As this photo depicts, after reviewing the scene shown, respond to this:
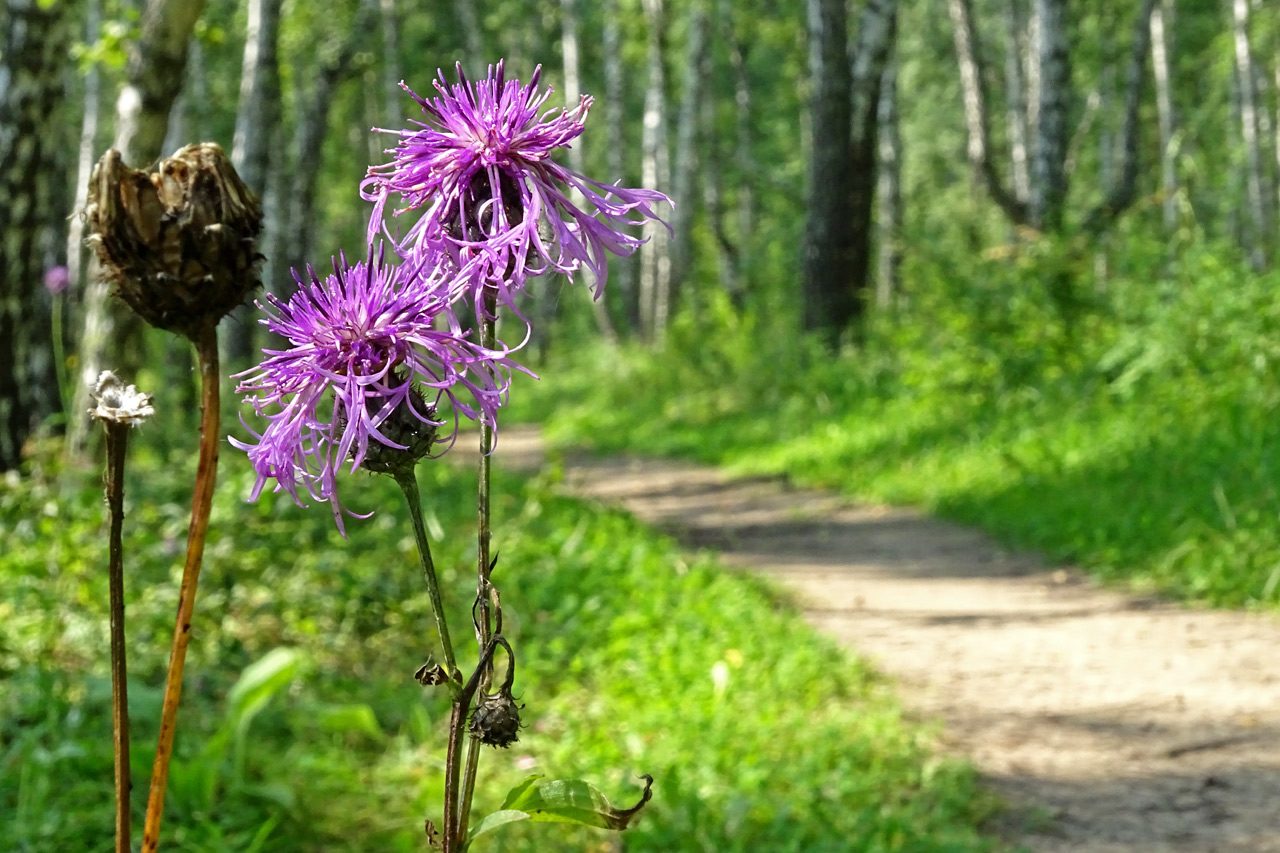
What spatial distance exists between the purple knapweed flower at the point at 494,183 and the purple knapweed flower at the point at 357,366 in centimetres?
7

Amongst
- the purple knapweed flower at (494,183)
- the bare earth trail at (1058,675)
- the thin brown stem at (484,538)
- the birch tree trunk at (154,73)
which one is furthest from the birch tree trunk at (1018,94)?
the thin brown stem at (484,538)

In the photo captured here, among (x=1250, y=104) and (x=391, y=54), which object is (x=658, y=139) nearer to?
(x=391, y=54)

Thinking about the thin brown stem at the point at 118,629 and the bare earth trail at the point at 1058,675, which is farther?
the bare earth trail at the point at 1058,675

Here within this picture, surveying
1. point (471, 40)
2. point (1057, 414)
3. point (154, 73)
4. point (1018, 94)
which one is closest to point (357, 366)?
point (154, 73)

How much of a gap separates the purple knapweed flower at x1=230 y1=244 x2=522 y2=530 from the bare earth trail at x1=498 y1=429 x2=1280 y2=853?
2.71m

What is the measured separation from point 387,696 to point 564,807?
309cm

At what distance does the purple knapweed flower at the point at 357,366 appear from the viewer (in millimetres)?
1034

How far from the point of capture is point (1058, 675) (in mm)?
4469

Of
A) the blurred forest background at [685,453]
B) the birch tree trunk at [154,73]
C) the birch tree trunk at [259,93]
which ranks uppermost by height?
the birch tree trunk at [259,93]

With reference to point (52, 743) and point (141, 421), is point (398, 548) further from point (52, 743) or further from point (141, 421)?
point (141, 421)

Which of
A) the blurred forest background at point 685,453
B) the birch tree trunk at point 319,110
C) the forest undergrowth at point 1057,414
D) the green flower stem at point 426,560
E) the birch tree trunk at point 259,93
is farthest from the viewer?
the birch tree trunk at point 319,110

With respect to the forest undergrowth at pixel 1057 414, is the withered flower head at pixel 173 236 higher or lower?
higher

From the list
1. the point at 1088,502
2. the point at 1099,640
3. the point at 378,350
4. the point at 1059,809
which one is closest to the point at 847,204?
the point at 1088,502

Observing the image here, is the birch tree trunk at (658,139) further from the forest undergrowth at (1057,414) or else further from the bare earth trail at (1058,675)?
the bare earth trail at (1058,675)
